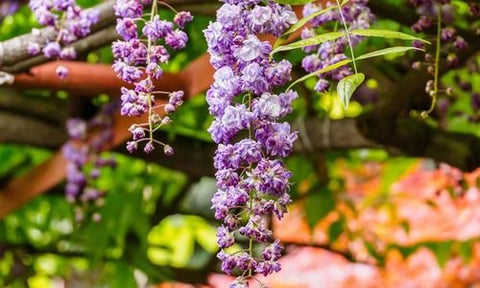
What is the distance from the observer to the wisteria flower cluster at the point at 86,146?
5.58 feet

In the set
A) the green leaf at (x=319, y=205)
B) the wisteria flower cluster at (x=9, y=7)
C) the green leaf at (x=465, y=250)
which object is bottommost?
the green leaf at (x=465, y=250)

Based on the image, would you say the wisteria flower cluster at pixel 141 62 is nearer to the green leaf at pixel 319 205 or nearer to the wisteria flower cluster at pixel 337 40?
the wisteria flower cluster at pixel 337 40

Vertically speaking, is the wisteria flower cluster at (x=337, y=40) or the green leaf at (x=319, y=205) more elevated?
the green leaf at (x=319, y=205)

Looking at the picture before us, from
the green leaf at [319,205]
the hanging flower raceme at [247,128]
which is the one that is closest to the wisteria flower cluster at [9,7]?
the green leaf at [319,205]

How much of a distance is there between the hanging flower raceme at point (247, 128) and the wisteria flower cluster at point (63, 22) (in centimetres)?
34

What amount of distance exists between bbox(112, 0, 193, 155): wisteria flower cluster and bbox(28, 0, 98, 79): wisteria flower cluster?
22cm

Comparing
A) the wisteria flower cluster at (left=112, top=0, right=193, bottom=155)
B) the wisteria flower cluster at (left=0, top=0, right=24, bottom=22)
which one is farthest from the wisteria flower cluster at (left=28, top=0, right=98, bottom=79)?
the wisteria flower cluster at (left=0, top=0, right=24, bottom=22)

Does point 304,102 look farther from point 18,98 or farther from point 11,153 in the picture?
point 11,153

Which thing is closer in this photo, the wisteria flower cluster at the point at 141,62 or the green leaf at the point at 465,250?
the wisteria flower cluster at the point at 141,62

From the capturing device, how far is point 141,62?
2.53ft

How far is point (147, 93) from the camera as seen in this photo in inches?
28.8

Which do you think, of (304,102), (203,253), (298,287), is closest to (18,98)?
(304,102)

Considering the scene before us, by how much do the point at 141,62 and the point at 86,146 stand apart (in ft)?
3.20

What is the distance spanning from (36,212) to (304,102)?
0.84 meters
